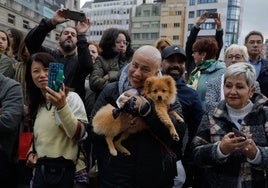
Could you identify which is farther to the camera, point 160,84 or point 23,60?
point 23,60

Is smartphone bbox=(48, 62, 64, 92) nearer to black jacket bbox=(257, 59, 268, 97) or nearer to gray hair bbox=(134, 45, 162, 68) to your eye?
gray hair bbox=(134, 45, 162, 68)

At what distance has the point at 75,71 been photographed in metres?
3.94

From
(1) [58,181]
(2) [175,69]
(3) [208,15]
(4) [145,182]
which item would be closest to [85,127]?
(1) [58,181]

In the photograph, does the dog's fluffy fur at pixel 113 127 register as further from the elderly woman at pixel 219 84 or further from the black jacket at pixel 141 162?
the elderly woman at pixel 219 84

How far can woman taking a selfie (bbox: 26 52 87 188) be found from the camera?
2.61m

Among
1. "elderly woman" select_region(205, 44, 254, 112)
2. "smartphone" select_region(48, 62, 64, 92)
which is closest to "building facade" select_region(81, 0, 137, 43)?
"elderly woman" select_region(205, 44, 254, 112)

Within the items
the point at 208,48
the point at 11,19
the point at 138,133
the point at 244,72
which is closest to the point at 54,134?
the point at 138,133

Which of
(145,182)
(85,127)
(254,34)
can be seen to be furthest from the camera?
(254,34)

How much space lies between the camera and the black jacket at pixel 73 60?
12.2ft

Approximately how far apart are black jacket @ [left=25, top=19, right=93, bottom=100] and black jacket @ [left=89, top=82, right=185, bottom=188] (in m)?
1.44

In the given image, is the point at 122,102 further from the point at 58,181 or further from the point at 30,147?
the point at 30,147

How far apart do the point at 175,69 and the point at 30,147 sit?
64.3 inches

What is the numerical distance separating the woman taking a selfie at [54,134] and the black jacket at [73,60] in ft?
2.37

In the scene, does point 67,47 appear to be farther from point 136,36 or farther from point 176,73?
point 136,36
